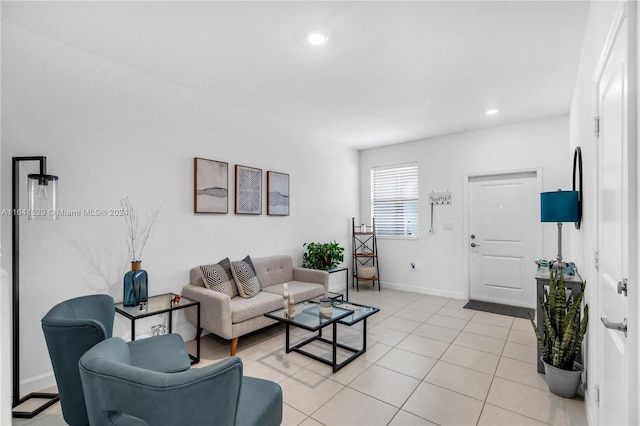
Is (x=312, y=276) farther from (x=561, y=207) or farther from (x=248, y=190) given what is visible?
(x=561, y=207)

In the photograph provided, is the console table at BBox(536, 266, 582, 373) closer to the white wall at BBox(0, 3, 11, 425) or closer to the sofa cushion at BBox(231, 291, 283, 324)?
the sofa cushion at BBox(231, 291, 283, 324)

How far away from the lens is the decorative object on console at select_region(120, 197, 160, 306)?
2.67 m

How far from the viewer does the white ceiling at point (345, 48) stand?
211 cm

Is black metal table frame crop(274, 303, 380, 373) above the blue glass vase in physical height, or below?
below

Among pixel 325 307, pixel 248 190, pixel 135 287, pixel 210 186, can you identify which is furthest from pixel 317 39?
pixel 135 287

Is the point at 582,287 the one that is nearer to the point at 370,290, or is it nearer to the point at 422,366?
the point at 422,366

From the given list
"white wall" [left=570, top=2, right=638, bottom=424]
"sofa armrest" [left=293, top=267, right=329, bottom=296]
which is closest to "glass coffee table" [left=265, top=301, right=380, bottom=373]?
"sofa armrest" [left=293, top=267, right=329, bottom=296]

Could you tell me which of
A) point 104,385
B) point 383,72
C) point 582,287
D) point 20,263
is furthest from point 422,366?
point 20,263

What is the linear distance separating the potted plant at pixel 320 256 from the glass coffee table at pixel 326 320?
1324mm

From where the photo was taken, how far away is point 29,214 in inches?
89.4

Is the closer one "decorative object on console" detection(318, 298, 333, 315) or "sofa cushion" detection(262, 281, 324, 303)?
"decorative object on console" detection(318, 298, 333, 315)

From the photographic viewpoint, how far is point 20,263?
90.2 inches

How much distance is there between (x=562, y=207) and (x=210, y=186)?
3332 millimetres

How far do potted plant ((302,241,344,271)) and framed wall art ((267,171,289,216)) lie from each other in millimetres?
679
